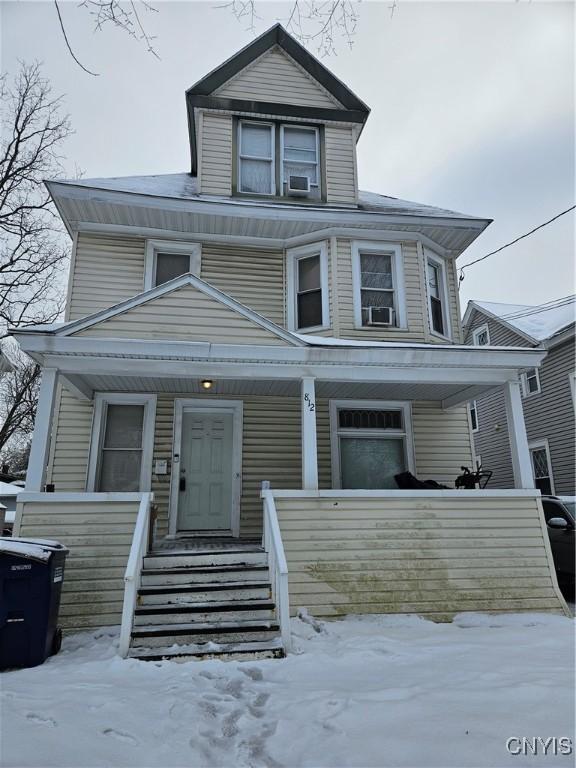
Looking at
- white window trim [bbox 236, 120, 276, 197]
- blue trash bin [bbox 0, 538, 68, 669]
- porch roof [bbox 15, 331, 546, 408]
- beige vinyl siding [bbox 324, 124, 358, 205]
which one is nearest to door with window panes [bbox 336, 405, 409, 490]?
porch roof [bbox 15, 331, 546, 408]

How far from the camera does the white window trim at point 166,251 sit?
8422mm

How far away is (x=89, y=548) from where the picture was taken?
570cm

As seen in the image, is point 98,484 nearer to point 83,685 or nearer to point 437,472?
point 83,685

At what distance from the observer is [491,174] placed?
1433 cm

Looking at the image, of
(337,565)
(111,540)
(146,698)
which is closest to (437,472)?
(337,565)

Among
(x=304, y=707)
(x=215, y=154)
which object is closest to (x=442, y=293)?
(x=215, y=154)

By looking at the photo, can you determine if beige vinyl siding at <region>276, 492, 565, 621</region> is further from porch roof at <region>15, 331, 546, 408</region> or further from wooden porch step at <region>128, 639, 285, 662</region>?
porch roof at <region>15, 331, 546, 408</region>

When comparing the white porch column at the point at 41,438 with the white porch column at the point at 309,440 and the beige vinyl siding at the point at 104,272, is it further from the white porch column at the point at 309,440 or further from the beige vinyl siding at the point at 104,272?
the white porch column at the point at 309,440

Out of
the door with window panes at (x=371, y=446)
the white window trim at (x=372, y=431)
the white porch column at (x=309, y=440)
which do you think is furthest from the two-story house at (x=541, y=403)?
the white porch column at (x=309, y=440)

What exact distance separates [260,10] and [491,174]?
499 inches

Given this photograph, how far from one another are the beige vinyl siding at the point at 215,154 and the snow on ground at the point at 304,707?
25.2 feet

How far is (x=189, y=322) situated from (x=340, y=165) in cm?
529

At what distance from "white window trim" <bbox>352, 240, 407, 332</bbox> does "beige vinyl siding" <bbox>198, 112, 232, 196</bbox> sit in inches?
107

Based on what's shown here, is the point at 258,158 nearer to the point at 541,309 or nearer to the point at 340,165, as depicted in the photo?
the point at 340,165
